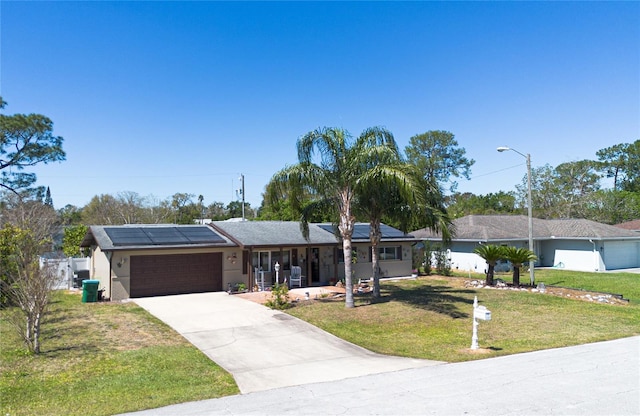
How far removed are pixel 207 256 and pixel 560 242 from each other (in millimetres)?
25417

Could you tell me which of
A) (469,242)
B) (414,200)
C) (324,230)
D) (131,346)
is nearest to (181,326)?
(131,346)

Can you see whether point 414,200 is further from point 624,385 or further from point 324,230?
point 324,230

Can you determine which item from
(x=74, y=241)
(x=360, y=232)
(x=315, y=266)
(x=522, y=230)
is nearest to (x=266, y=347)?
(x=315, y=266)

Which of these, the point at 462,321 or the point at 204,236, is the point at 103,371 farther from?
the point at 204,236

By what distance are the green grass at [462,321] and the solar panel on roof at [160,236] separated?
657cm

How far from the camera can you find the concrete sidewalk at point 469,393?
663 centimetres

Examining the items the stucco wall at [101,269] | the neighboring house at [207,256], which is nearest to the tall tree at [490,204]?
the neighboring house at [207,256]

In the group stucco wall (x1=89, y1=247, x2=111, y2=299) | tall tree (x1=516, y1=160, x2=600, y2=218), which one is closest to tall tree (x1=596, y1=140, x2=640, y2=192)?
tall tree (x1=516, y1=160, x2=600, y2=218)

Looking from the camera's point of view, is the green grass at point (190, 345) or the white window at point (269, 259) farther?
the white window at point (269, 259)

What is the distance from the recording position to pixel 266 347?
11031 millimetres

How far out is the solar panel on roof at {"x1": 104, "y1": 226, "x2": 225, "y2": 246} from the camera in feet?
60.6

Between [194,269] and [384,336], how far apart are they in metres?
10.7

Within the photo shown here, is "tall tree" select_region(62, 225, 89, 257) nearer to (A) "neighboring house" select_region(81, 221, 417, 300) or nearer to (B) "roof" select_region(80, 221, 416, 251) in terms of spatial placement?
(B) "roof" select_region(80, 221, 416, 251)

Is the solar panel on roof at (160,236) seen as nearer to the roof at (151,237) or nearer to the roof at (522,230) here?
the roof at (151,237)
